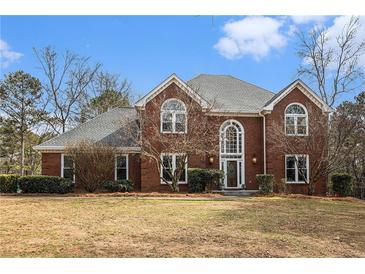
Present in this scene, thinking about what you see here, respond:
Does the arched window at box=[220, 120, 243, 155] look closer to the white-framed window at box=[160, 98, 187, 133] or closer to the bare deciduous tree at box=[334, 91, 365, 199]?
the white-framed window at box=[160, 98, 187, 133]

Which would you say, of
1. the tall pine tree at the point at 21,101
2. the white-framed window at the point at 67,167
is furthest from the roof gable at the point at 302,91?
the tall pine tree at the point at 21,101

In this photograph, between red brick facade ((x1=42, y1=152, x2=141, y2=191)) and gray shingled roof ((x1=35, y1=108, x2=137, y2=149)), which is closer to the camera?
red brick facade ((x1=42, y1=152, x2=141, y2=191))

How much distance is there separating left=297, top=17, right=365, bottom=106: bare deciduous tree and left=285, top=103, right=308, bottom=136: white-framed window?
22.4 feet

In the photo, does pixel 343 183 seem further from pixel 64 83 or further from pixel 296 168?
pixel 64 83

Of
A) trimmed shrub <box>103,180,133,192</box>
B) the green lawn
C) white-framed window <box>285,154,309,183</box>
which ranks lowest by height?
the green lawn

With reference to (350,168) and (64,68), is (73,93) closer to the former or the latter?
(64,68)

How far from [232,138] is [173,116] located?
331 centimetres

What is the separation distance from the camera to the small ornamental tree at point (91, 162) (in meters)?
17.2

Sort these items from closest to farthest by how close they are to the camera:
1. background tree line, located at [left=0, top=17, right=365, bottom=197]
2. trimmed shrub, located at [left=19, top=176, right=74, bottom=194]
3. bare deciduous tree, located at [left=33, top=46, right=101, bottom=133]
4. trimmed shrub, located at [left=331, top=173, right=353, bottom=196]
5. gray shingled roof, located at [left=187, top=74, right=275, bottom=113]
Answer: trimmed shrub, located at [left=19, top=176, right=74, bottom=194] → trimmed shrub, located at [left=331, top=173, right=353, bottom=196] → gray shingled roof, located at [left=187, top=74, right=275, bottom=113] → bare deciduous tree, located at [left=33, top=46, right=101, bottom=133] → background tree line, located at [left=0, top=17, right=365, bottom=197]

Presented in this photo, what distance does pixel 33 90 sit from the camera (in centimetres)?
2539

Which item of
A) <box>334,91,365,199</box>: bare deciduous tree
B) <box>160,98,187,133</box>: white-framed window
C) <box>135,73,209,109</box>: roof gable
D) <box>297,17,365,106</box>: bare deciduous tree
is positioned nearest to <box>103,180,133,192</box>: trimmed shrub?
<box>160,98,187,133</box>: white-framed window

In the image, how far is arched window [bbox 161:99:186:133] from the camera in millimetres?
18359
